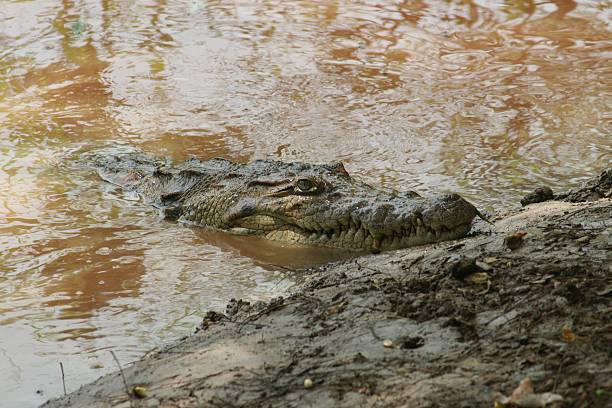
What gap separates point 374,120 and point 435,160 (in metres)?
1.36

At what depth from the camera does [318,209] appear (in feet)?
20.6

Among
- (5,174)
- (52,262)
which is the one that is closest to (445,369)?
(52,262)

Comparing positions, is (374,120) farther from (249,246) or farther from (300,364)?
(300,364)

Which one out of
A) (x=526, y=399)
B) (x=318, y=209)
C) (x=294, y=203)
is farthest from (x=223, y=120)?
(x=526, y=399)

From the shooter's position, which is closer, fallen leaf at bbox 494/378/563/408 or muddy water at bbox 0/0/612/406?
fallen leaf at bbox 494/378/563/408

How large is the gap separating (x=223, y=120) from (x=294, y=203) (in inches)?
132

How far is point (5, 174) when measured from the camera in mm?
8188

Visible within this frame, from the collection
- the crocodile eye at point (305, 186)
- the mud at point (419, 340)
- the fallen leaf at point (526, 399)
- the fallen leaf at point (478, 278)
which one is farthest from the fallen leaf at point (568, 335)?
the crocodile eye at point (305, 186)

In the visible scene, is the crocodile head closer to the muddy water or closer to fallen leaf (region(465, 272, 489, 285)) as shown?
the muddy water

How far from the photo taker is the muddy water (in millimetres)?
5352

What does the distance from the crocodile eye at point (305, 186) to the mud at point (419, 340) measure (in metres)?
1.70

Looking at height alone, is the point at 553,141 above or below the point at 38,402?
below

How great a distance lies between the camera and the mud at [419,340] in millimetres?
3096

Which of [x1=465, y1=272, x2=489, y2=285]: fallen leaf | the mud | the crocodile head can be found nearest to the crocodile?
the crocodile head
